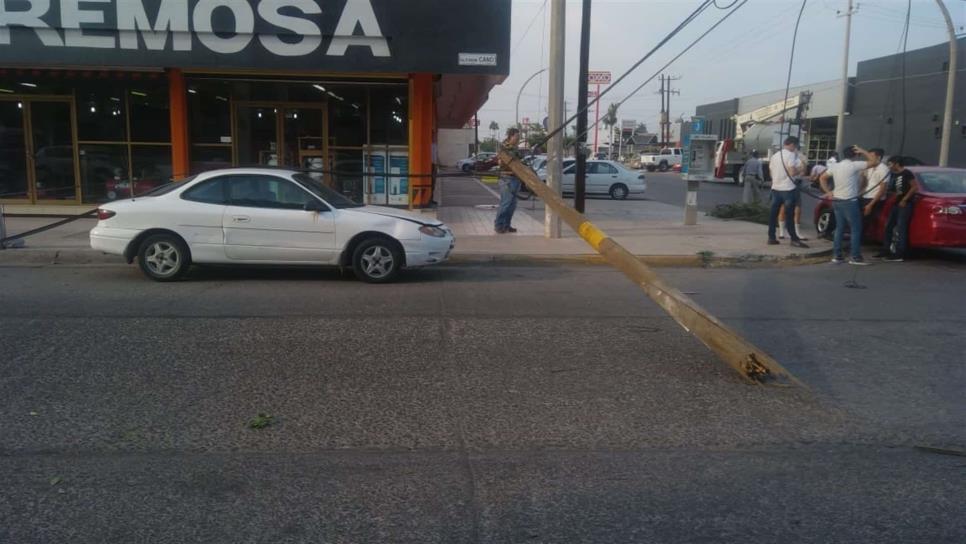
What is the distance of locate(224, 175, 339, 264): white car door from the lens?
990 centimetres

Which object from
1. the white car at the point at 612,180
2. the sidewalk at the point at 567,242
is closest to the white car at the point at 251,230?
the sidewalk at the point at 567,242

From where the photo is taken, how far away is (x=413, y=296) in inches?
366

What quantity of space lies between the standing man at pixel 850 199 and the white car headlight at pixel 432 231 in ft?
20.9

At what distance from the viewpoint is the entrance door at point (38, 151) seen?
16.6m

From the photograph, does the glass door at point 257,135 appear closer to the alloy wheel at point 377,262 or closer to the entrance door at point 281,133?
the entrance door at point 281,133

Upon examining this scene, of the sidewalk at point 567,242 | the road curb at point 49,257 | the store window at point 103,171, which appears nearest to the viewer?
the road curb at point 49,257

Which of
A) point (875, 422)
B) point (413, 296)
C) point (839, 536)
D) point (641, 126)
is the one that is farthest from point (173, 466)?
point (641, 126)

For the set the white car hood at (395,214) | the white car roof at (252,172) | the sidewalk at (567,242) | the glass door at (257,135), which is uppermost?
the glass door at (257,135)

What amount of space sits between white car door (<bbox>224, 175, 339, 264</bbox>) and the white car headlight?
3.76 ft

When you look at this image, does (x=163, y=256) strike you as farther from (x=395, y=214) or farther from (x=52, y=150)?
(x=52, y=150)

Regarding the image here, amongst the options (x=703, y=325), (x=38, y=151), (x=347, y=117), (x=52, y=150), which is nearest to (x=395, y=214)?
(x=703, y=325)

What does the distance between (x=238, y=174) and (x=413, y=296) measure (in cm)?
288

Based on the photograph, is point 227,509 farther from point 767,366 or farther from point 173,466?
point 767,366

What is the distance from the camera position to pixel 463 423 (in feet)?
16.9
